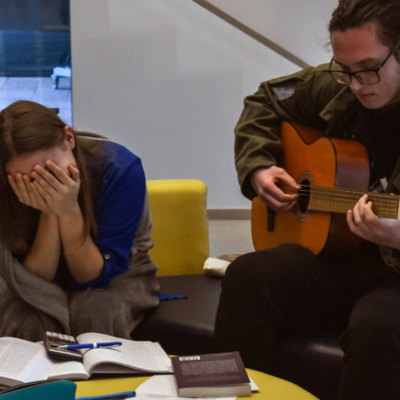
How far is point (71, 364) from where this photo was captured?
96 centimetres

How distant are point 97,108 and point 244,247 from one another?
3.86ft

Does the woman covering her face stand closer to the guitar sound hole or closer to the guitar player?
the guitar player

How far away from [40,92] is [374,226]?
247cm

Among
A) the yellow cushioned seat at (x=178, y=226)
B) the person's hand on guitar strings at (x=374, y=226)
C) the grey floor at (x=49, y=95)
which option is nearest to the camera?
the person's hand on guitar strings at (x=374, y=226)

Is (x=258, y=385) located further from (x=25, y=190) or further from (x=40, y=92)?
(x=40, y=92)

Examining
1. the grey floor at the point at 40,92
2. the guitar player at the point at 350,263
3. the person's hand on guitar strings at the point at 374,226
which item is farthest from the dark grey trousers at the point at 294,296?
the grey floor at the point at 40,92

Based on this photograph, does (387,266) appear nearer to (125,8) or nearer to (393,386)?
(393,386)

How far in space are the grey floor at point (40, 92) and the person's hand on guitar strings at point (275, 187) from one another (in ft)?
6.01

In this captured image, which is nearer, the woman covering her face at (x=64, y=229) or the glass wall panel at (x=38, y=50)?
the woman covering her face at (x=64, y=229)

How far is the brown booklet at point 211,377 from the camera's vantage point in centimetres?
85

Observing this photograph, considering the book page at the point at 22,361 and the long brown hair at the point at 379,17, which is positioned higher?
the long brown hair at the point at 379,17

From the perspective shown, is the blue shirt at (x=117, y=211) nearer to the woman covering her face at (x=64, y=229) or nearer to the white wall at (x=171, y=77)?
the woman covering her face at (x=64, y=229)

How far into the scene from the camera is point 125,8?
297 cm

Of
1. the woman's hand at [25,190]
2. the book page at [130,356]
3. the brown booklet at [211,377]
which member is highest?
the woman's hand at [25,190]
